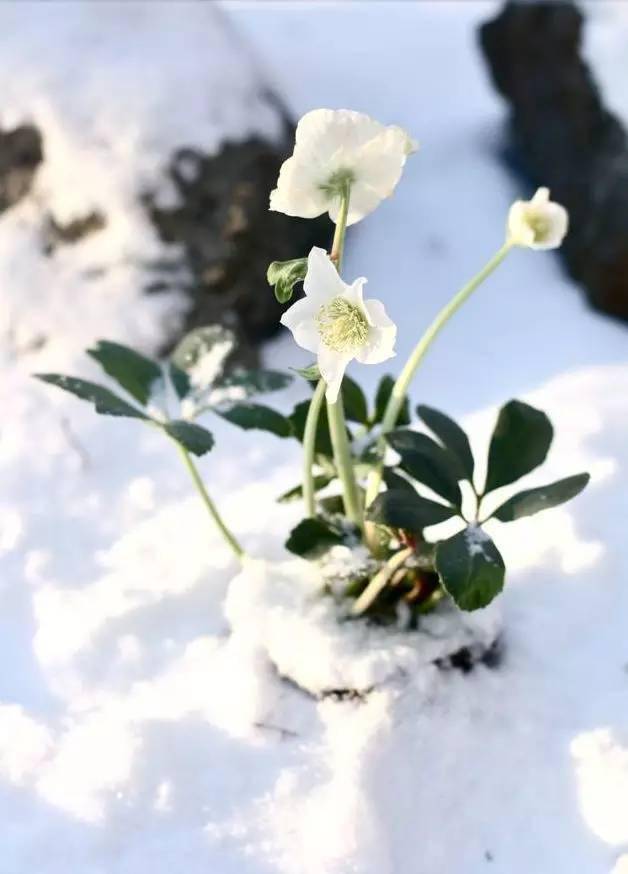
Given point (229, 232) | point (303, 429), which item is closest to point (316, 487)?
point (303, 429)

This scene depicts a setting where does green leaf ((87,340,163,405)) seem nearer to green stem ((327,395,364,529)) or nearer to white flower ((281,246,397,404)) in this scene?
green stem ((327,395,364,529))

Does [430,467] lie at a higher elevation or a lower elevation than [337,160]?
lower

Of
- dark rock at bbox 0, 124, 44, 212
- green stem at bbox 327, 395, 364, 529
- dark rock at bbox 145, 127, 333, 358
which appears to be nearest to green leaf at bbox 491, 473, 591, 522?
green stem at bbox 327, 395, 364, 529

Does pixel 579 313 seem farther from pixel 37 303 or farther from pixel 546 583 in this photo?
pixel 37 303

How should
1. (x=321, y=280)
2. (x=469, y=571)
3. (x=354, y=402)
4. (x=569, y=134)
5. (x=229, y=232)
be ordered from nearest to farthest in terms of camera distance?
(x=321, y=280)
(x=469, y=571)
(x=354, y=402)
(x=229, y=232)
(x=569, y=134)

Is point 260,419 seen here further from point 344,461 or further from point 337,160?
point 337,160

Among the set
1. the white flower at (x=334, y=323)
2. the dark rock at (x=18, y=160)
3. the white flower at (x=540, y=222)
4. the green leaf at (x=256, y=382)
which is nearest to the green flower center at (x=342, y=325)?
the white flower at (x=334, y=323)
